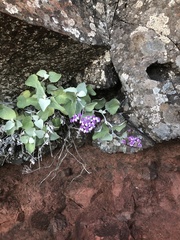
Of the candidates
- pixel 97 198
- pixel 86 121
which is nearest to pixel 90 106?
pixel 86 121

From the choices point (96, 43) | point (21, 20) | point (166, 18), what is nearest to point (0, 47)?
point (21, 20)

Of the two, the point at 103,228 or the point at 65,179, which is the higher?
the point at 65,179

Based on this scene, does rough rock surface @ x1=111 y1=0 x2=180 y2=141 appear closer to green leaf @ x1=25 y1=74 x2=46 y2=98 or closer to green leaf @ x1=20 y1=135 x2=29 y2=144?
green leaf @ x1=25 y1=74 x2=46 y2=98

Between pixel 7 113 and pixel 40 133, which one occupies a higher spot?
pixel 7 113

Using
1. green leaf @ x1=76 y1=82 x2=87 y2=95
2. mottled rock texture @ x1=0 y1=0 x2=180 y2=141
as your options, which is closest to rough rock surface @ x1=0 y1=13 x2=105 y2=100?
mottled rock texture @ x1=0 y1=0 x2=180 y2=141

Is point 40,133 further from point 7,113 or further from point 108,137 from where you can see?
point 108,137

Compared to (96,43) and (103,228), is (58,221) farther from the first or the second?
(96,43)

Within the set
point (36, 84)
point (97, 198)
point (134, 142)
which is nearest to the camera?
point (36, 84)

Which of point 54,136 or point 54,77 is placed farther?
point 54,136
